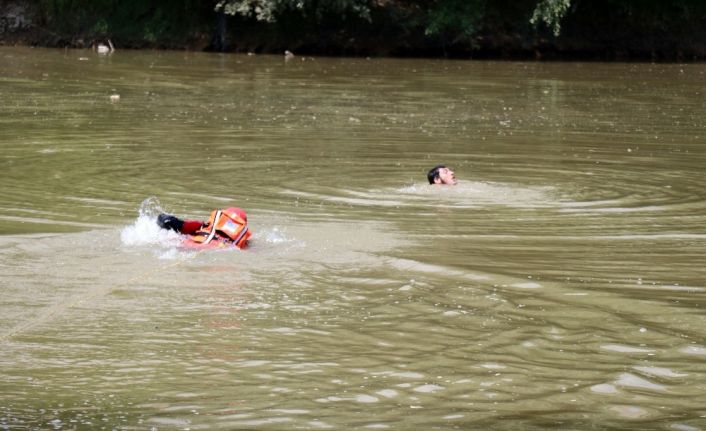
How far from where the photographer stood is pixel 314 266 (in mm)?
11664

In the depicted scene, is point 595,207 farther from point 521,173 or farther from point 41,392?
point 41,392

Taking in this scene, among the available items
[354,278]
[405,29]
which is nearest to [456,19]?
[405,29]

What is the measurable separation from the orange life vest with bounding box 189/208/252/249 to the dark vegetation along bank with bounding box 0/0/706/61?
33025 mm

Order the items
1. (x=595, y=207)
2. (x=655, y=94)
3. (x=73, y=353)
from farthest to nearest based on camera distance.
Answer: (x=655, y=94), (x=595, y=207), (x=73, y=353)

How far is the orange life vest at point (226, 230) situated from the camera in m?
12.1

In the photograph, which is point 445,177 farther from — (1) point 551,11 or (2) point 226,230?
(1) point 551,11

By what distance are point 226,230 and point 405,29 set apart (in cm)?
3634

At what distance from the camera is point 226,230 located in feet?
39.9

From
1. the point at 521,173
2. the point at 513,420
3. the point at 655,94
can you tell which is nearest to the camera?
the point at 513,420

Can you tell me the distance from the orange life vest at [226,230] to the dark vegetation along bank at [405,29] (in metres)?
33.0

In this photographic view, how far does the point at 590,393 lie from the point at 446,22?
38398 mm

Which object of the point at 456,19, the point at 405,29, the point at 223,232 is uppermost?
the point at 456,19

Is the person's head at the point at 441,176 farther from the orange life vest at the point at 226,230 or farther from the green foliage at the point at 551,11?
the green foliage at the point at 551,11

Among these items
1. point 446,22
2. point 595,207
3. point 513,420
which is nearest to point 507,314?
point 513,420
